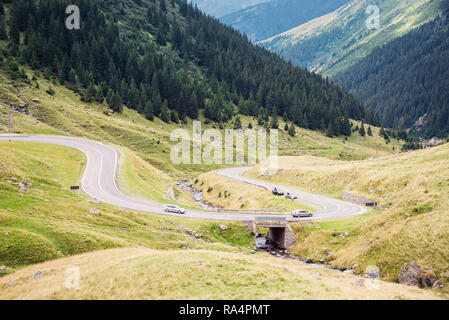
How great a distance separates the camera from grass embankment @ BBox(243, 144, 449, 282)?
30.6 m

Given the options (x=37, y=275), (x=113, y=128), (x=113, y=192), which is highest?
(x=113, y=128)

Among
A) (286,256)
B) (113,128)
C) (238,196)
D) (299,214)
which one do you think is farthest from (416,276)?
(113,128)

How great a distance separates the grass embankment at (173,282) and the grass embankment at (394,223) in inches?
266

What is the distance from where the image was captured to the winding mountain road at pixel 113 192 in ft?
164

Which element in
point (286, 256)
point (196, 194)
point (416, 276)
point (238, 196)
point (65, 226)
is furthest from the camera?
point (196, 194)

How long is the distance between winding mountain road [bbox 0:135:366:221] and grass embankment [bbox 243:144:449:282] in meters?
4.67

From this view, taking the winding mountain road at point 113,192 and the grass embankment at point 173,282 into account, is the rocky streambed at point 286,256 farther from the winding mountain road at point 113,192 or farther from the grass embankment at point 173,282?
the grass embankment at point 173,282

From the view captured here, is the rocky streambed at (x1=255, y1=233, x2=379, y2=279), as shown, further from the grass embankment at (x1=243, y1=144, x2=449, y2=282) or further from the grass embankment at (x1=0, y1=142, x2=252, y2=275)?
the grass embankment at (x1=0, y1=142, x2=252, y2=275)

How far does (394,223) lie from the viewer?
37.1 metres

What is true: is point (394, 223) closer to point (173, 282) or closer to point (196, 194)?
point (173, 282)

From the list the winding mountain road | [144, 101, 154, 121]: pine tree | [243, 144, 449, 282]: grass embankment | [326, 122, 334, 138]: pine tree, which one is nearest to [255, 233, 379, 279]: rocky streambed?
[243, 144, 449, 282]: grass embankment

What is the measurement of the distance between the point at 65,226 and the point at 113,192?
25.7 meters

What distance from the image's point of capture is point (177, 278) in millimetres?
21281

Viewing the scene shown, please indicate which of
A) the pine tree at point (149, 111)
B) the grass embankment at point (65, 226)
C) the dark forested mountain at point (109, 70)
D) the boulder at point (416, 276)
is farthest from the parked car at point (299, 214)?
the dark forested mountain at point (109, 70)
